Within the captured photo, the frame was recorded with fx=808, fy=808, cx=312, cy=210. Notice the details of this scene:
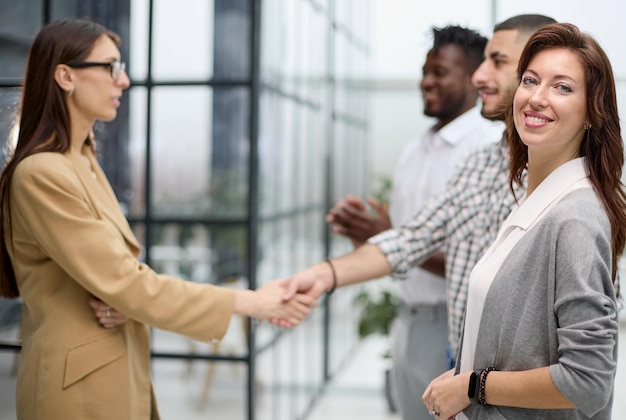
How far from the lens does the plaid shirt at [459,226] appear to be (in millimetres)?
2062

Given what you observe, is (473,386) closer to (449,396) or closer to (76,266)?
(449,396)

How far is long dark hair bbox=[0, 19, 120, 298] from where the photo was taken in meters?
1.89

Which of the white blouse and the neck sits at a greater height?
the neck

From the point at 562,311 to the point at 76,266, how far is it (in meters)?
1.05

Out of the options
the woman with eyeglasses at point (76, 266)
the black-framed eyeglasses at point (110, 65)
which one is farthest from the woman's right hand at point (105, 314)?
the black-framed eyeglasses at point (110, 65)

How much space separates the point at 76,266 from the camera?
1.80 m

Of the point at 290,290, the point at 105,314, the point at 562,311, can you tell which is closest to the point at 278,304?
the point at 290,290

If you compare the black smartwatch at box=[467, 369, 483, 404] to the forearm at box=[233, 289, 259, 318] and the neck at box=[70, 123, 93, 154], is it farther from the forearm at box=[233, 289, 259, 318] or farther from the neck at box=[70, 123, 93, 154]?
the neck at box=[70, 123, 93, 154]

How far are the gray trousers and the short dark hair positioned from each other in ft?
2.87

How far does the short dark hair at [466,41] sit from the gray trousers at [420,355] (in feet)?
2.87

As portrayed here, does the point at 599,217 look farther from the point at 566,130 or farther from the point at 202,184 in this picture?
the point at 202,184

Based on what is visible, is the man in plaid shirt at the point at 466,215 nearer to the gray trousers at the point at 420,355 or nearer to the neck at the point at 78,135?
the gray trousers at the point at 420,355

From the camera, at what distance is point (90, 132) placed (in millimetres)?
A: 2070

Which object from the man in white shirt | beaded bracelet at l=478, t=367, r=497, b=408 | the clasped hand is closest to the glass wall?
the man in white shirt
